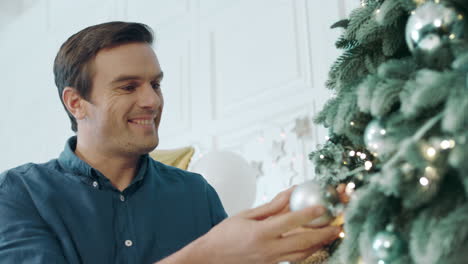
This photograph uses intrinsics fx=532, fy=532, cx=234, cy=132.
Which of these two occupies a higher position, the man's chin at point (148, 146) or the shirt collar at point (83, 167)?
the man's chin at point (148, 146)

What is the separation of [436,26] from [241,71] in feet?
7.59

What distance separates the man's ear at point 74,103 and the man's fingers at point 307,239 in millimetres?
937

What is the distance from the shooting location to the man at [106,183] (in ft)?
4.18

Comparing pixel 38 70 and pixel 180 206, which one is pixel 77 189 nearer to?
pixel 180 206

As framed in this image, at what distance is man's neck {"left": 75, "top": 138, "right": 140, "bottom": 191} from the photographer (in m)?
1.49

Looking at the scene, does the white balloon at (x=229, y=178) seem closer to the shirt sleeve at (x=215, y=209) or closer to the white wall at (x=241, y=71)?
the white wall at (x=241, y=71)

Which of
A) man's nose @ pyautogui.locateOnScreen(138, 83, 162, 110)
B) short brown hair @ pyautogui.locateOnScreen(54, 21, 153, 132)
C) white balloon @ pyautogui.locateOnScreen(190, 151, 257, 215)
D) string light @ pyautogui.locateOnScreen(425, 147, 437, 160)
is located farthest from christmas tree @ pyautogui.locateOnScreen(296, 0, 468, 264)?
white balloon @ pyautogui.locateOnScreen(190, 151, 257, 215)

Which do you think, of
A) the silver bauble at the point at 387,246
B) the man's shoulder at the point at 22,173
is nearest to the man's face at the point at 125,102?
the man's shoulder at the point at 22,173

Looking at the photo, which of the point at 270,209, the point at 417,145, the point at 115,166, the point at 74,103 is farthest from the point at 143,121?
the point at 417,145

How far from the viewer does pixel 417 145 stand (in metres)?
0.64

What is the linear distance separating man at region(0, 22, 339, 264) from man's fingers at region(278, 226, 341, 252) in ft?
1.97

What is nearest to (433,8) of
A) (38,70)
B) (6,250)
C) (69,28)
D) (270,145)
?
(6,250)

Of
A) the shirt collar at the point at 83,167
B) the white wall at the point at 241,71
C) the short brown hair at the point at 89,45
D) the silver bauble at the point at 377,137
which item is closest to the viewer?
the silver bauble at the point at 377,137

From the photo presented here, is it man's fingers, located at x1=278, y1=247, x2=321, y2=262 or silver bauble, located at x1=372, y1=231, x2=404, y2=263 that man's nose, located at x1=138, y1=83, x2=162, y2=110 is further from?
silver bauble, located at x1=372, y1=231, x2=404, y2=263
